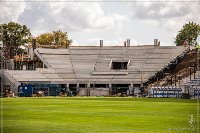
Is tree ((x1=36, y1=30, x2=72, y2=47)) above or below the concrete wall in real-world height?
above

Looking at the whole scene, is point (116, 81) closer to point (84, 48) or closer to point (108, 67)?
point (108, 67)

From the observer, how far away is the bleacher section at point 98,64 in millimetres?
91812

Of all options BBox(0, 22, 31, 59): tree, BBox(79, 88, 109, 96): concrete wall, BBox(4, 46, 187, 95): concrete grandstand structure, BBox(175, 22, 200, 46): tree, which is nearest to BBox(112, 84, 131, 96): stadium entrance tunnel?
BBox(4, 46, 187, 95): concrete grandstand structure

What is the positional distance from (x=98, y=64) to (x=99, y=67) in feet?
4.38

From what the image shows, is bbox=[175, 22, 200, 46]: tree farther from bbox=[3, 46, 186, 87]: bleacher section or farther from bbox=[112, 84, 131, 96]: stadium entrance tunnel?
bbox=[112, 84, 131, 96]: stadium entrance tunnel

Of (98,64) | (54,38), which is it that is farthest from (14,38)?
(98,64)

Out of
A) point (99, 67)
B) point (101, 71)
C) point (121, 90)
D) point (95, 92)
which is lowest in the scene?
point (95, 92)

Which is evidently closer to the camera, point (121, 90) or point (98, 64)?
point (121, 90)

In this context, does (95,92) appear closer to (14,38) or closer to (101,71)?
(101,71)

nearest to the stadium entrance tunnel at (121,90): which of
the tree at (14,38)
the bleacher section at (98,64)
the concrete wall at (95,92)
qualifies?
the bleacher section at (98,64)

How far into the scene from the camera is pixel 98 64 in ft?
326

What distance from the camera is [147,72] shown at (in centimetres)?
9369

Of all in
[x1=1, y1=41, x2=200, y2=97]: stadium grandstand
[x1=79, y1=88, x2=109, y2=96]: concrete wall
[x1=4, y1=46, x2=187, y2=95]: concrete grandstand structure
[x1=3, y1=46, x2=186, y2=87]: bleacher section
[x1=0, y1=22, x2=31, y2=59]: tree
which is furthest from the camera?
[x1=0, y1=22, x2=31, y2=59]: tree

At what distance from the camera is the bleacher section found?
91.8 m
